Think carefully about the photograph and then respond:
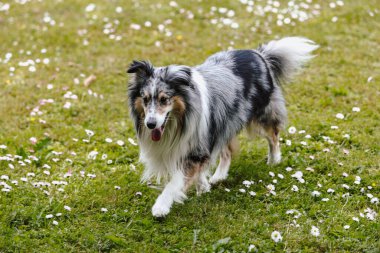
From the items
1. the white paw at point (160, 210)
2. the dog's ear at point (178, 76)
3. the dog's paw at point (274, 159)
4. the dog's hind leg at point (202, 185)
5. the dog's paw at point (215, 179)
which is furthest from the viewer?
the dog's paw at point (274, 159)

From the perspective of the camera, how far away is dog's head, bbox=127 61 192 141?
14.9 ft

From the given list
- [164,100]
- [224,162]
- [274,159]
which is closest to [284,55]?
[274,159]

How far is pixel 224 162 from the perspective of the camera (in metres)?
5.71

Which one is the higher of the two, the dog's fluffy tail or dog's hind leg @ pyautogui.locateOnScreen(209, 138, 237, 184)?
the dog's fluffy tail

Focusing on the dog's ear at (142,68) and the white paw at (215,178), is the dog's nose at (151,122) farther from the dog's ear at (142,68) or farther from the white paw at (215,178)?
the white paw at (215,178)

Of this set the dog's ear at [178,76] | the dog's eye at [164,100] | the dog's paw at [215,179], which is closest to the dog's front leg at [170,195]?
the dog's paw at [215,179]

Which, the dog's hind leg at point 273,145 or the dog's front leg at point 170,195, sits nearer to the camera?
the dog's front leg at point 170,195

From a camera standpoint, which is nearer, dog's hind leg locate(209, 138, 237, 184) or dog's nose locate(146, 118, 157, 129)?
dog's nose locate(146, 118, 157, 129)

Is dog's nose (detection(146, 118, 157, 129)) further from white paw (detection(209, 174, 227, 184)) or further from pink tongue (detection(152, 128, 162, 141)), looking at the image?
white paw (detection(209, 174, 227, 184))

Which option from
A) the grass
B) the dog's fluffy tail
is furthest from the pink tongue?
the dog's fluffy tail

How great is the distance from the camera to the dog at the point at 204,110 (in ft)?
15.2

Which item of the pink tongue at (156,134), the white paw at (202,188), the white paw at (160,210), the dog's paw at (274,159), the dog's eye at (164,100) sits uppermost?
the dog's eye at (164,100)

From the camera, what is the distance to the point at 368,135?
6.42m

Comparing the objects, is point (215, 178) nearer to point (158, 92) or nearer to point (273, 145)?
point (273, 145)
